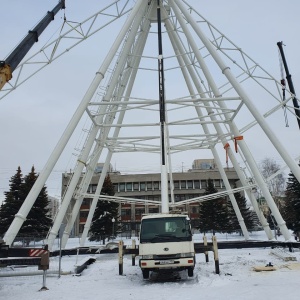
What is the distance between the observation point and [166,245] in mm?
11359

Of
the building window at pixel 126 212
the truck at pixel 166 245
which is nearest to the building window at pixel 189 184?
the building window at pixel 126 212

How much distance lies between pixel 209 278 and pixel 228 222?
4311cm

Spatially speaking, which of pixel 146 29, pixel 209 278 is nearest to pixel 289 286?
pixel 209 278

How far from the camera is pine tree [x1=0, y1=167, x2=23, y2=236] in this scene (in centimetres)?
4122

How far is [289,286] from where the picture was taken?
924 centimetres

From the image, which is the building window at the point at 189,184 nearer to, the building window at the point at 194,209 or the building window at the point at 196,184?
the building window at the point at 196,184

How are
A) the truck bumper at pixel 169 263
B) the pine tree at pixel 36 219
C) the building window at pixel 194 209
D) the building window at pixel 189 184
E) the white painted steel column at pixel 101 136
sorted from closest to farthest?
the truck bumper at pixel 169 263 < the white painted steel column at pixel 101 136 < the pine tree at pixel 36 219 < the building window at pixel 194 209 < the building window at pixel 189 184

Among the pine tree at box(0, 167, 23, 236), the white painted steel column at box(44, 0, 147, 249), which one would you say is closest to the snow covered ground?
the white painted steel column at box(44, 0, 147, 249)

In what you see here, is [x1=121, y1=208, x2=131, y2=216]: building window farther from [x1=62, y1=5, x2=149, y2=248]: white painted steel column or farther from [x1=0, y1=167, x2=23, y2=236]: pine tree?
[x1=62, y1=5, x2=149, y2=248]: white painted steel column

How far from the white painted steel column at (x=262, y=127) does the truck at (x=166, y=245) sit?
21.0 ft

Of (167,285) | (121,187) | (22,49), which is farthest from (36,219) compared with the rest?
(121,187)

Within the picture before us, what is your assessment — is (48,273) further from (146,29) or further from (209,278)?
(146,29)

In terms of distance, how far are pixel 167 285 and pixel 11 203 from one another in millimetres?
36609

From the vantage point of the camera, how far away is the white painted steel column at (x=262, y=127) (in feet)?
51.4
